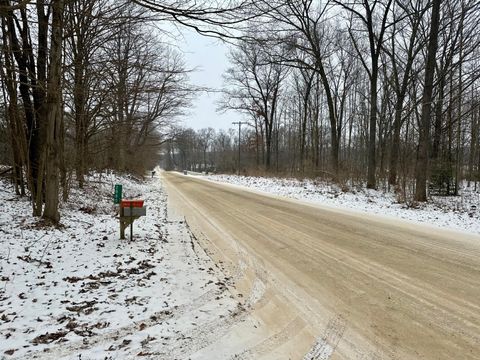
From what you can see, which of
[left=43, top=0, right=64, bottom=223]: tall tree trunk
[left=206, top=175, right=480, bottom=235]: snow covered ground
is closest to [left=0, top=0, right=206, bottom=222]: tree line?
[left=43, top=0, right=64, bottom=223]: tall tree trunk

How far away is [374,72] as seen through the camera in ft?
59.5

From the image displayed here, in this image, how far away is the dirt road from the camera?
321 cm

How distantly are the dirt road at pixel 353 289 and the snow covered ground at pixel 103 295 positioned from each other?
453 mm

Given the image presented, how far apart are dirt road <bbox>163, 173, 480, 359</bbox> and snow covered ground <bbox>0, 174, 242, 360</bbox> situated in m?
0.45

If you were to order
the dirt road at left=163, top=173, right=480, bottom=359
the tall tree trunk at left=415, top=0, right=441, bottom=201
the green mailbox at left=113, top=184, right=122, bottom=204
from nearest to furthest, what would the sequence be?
the dirt road at left=163, top=173, right=480, bottom=359, the green mailbox at left=113, top=184, right=122, bottom=204, the tall tree trunk at left=415, top=0, right=441, bottom=201

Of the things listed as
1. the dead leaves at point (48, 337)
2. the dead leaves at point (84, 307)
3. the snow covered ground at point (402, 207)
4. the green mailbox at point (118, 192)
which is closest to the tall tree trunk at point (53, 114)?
the green mailbox at point (118, 192)

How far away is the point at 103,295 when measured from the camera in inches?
173

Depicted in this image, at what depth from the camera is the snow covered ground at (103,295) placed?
321 centimetres

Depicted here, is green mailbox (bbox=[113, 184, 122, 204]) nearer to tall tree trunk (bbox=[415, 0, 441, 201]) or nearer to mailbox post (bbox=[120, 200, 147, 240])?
mailbox post (bbox=[120, 200, 147, 240])

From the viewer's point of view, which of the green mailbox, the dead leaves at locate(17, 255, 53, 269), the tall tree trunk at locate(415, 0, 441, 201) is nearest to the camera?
the dead leaves at locate(17, 255, 53, 269)

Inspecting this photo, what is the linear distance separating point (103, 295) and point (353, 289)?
3337 mm

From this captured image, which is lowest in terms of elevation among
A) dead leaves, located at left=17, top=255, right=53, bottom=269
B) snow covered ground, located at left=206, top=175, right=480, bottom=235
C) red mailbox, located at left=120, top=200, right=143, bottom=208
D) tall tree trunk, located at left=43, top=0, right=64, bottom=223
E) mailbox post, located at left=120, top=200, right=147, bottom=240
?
snow covered ground, located at left=206, top=175, right=480, bottom=235

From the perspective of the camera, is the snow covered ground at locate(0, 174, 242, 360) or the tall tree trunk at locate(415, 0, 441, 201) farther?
the tall tree trunk at locate(415, 0, 441, 201)

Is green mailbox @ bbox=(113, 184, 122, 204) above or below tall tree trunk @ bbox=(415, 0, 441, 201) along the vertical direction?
below
